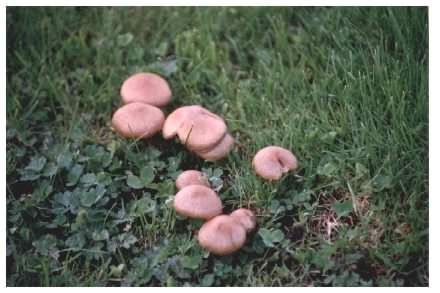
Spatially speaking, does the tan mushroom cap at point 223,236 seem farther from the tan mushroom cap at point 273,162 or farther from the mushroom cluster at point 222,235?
the tan mushroom cap at point 273,162

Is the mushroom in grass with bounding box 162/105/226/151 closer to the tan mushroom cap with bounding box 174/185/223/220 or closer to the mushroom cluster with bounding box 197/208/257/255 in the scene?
the tan mushroom cap with bounding box 174/185/223/220

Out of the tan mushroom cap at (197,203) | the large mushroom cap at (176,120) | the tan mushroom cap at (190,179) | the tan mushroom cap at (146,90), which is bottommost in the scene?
the tan mushroom cap at (197,203)

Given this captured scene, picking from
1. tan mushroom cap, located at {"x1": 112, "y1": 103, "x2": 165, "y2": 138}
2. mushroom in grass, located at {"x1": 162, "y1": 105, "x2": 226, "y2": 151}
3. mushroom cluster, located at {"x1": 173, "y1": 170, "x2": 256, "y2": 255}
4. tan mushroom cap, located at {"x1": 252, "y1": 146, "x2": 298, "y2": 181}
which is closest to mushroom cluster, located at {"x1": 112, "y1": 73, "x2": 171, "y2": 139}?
tan mushroom cap, located at {"x1": 112, "y1": 103, "x2": 165, "y2": 138}

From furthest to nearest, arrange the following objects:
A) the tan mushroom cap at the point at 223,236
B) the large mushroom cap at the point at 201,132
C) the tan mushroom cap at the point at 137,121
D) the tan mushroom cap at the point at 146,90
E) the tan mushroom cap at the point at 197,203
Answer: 1. the tan mushroom cap at the point at 146,90
2. the tan mushroom cap at the point at 137,121
3. the large mushroom cap at the point at 201,132
4. the tan mushroom cap at the point at 197,203
5. the tan mushroom cap at the point at 223,236

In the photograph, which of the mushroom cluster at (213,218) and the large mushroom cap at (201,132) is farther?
the large mushroom cap at (201,132)

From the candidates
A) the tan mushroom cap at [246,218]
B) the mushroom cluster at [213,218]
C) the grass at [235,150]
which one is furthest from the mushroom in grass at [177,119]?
the tan mushroom cap at [246,218]

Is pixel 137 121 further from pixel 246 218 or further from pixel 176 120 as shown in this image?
pixel 246 218
